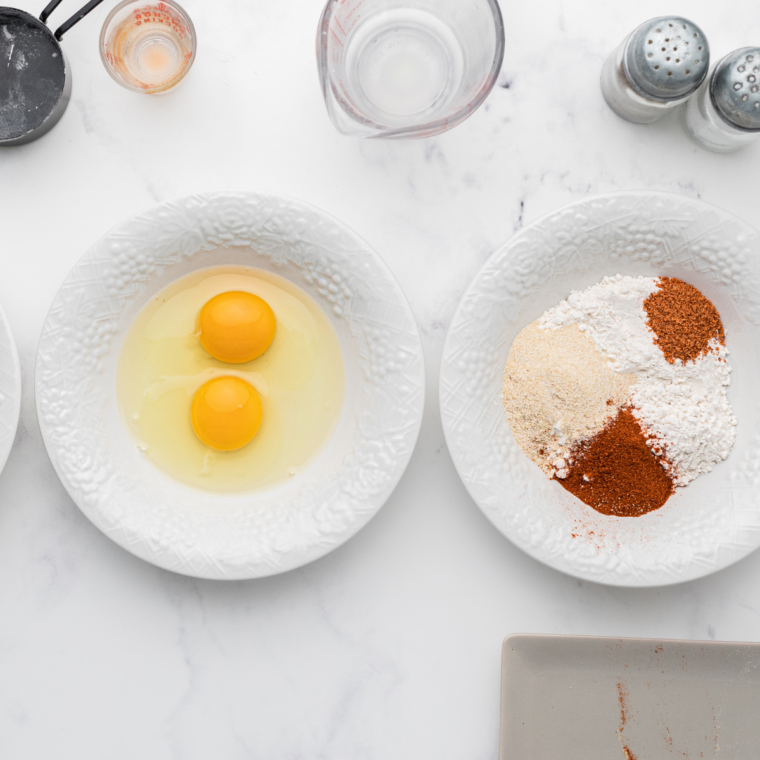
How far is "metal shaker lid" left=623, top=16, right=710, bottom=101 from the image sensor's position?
115 cm

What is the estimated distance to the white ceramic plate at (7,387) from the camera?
1169 millimetres

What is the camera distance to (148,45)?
127 cm

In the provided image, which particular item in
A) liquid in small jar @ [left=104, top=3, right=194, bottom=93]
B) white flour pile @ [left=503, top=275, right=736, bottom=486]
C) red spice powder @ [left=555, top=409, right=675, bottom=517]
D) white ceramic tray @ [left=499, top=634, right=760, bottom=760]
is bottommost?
white ceramic tray @ [left=499, top=634, right=760, bottom=760]

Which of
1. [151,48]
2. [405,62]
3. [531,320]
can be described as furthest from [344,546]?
[151,48]

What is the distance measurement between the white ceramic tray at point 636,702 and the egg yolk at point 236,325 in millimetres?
877

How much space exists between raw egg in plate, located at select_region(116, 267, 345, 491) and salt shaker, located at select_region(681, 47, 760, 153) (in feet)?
2.95

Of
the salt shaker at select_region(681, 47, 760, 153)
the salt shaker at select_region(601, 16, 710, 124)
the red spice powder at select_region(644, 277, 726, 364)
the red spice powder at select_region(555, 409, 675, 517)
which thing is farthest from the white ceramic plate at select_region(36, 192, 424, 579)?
the salt shaker at select_region(681, 47, 760, 153)

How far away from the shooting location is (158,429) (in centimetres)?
128

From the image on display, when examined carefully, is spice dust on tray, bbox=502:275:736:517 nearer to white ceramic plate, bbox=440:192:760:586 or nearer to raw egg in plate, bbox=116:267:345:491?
white ceramic plate, bbox=440:192:760:586

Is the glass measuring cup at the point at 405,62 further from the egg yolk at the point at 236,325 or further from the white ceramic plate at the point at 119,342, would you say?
the egg yolk at the point at 236,325

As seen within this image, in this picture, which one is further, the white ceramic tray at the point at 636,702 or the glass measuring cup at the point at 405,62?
the white ceramic tray at the point at 636,702

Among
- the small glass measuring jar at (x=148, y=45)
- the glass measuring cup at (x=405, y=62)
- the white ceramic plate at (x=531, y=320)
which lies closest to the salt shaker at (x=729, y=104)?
the white ceramic plate at (x=531, y=320)

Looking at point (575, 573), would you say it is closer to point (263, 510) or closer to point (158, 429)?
point (263, 510)

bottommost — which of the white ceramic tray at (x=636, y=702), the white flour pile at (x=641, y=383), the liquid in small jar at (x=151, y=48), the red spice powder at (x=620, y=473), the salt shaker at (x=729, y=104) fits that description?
the white ceramic tray at (x=636, y=702)
